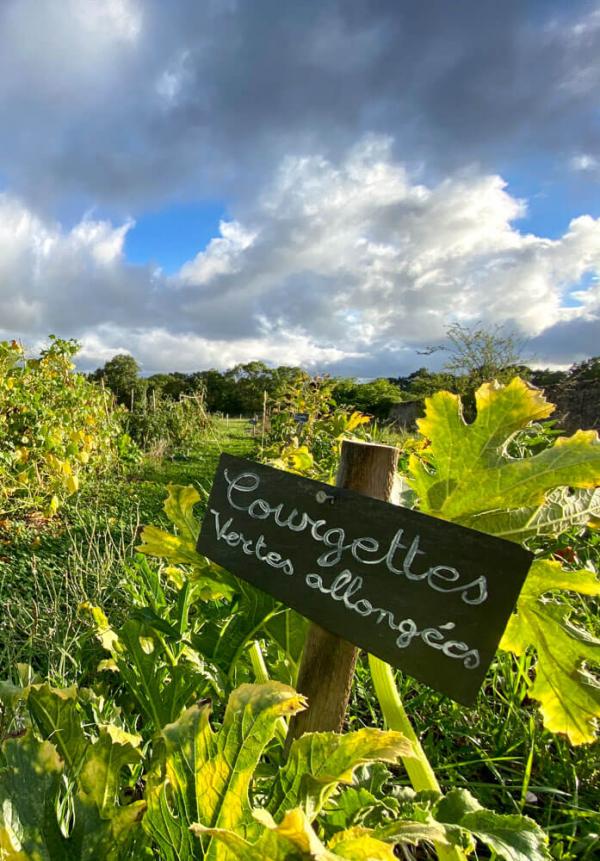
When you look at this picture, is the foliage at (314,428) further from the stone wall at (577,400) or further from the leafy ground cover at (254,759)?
the stone wall at (577,400)

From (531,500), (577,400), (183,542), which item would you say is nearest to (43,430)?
(183,542)

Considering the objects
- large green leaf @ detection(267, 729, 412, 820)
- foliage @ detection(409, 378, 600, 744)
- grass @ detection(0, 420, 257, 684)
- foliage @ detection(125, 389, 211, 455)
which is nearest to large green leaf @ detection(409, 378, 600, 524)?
foliage @ detection(409, 378, 600, 744)

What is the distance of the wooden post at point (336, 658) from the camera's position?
0.88 meters

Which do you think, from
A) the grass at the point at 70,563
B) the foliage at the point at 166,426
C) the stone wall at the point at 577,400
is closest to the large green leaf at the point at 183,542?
the grass at the point at 70,563

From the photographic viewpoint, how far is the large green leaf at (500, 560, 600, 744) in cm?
82

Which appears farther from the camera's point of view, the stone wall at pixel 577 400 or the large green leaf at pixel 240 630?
→ the stone wall at pixel 577 400

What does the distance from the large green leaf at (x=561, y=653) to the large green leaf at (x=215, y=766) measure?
1.42 feet

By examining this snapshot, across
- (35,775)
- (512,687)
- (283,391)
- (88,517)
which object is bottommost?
Answer: (88,517)

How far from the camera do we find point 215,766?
2.24 feet

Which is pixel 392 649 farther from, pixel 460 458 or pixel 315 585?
pixel 460 458

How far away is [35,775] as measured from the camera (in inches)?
26.7

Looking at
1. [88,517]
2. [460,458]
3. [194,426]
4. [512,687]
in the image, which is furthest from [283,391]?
[194,426]

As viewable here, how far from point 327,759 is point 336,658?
244 mm

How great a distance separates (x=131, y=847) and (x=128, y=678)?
46 centimetres
